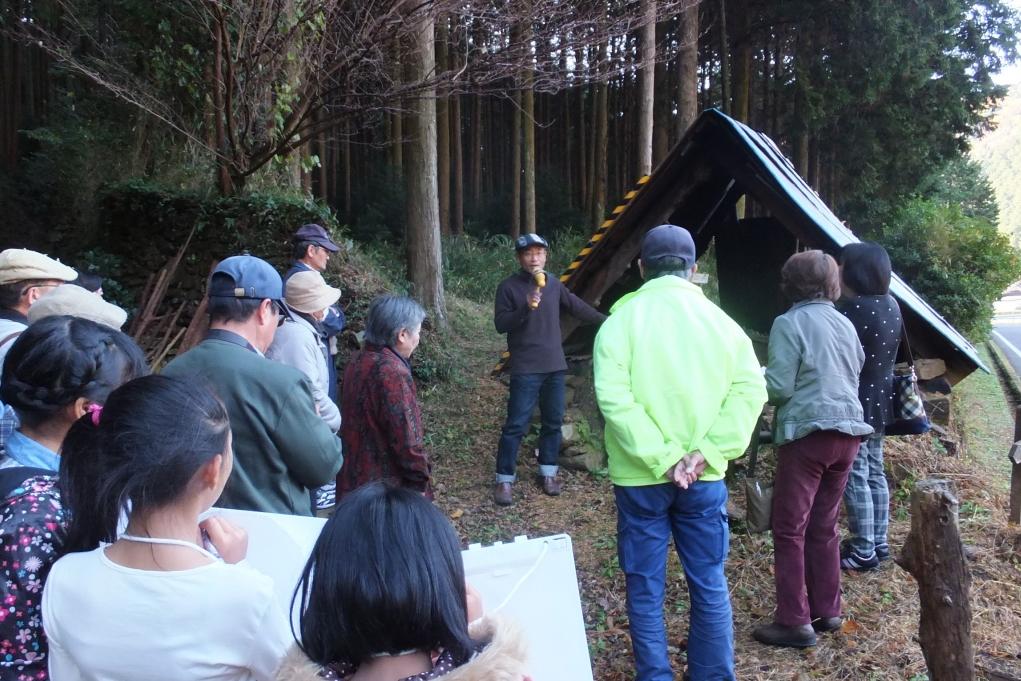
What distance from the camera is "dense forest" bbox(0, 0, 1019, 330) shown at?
762 centimetres

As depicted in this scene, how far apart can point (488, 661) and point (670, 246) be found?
2.21 m

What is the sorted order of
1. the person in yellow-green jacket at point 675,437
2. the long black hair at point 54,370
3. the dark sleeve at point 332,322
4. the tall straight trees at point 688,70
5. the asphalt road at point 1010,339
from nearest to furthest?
the long black hair at point 54,370 < the person in yellow-green jacket at point 675,437 < the dark sleeve at point 332,322 < the tall straight trees at point 688,70 < the asphalt road at point 1010,339

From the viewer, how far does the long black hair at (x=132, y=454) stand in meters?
1.55

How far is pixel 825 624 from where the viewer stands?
12.4 ft

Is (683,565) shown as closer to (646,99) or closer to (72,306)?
(72,306)

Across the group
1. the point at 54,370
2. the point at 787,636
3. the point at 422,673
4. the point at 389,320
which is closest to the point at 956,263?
the point at 787,636

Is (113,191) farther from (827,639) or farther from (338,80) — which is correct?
(827,639)

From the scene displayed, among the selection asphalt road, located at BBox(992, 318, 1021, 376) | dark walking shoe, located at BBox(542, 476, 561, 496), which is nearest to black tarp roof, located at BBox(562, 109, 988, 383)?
dark walking shoe, located at BBox(542, 476, 561, 496)

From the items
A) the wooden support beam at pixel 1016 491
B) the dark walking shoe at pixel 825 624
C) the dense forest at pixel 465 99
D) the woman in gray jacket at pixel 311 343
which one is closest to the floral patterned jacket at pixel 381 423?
the woman in gray jacket at pixel 311 343

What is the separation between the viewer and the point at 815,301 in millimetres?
3680

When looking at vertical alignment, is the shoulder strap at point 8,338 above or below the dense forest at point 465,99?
below

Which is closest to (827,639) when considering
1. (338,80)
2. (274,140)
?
(338,80)

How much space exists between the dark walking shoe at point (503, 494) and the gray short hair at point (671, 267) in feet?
10.1

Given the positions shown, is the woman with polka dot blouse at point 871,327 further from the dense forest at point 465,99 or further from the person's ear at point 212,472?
the dense forest at point 465,99
